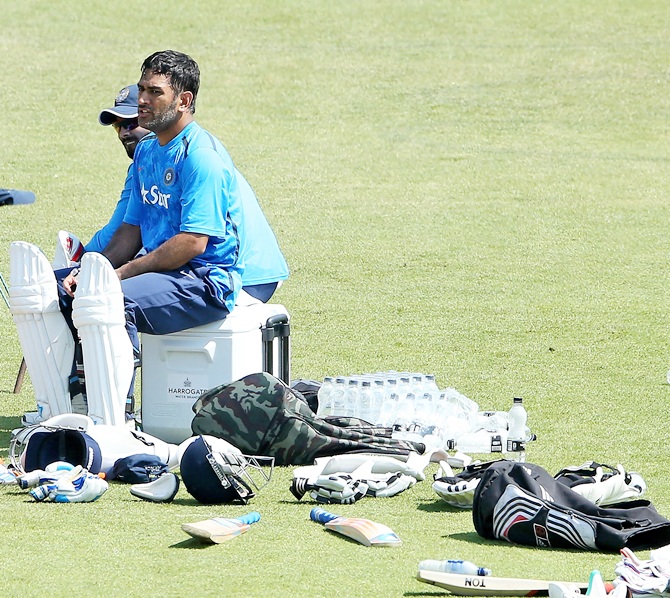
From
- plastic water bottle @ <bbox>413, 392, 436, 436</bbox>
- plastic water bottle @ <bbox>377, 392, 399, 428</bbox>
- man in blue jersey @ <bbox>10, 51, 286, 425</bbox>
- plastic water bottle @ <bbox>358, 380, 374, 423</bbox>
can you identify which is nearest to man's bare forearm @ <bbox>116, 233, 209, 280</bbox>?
man in blue jersey @ <bbox>10, 51, 286, 425</bbox>

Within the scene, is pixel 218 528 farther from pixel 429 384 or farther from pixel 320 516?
pixel 429 384

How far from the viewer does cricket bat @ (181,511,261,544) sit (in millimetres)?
4047

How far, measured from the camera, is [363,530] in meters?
4.12

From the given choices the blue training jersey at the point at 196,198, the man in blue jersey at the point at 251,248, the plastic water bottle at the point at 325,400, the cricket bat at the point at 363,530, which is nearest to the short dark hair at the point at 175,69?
the blue training jersey at the point at 196,198

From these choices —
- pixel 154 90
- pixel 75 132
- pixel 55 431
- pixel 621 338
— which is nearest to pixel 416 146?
pixel 75 132

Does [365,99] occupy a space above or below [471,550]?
above

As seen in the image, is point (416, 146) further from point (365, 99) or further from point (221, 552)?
point (221, 552)

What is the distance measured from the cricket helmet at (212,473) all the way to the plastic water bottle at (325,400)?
1.19 metres

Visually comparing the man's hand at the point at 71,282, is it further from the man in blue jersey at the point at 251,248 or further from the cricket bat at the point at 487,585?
the cricket bat at the point at 487,585

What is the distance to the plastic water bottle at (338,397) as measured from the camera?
5918mm

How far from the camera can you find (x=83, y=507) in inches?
181

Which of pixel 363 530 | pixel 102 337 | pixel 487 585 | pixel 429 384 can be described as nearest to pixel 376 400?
pixel 429 384

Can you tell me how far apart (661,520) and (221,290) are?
2.20 m

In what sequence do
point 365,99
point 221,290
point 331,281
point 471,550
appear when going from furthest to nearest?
point 365,99, point 331,281, point 221,290, point 471,550
